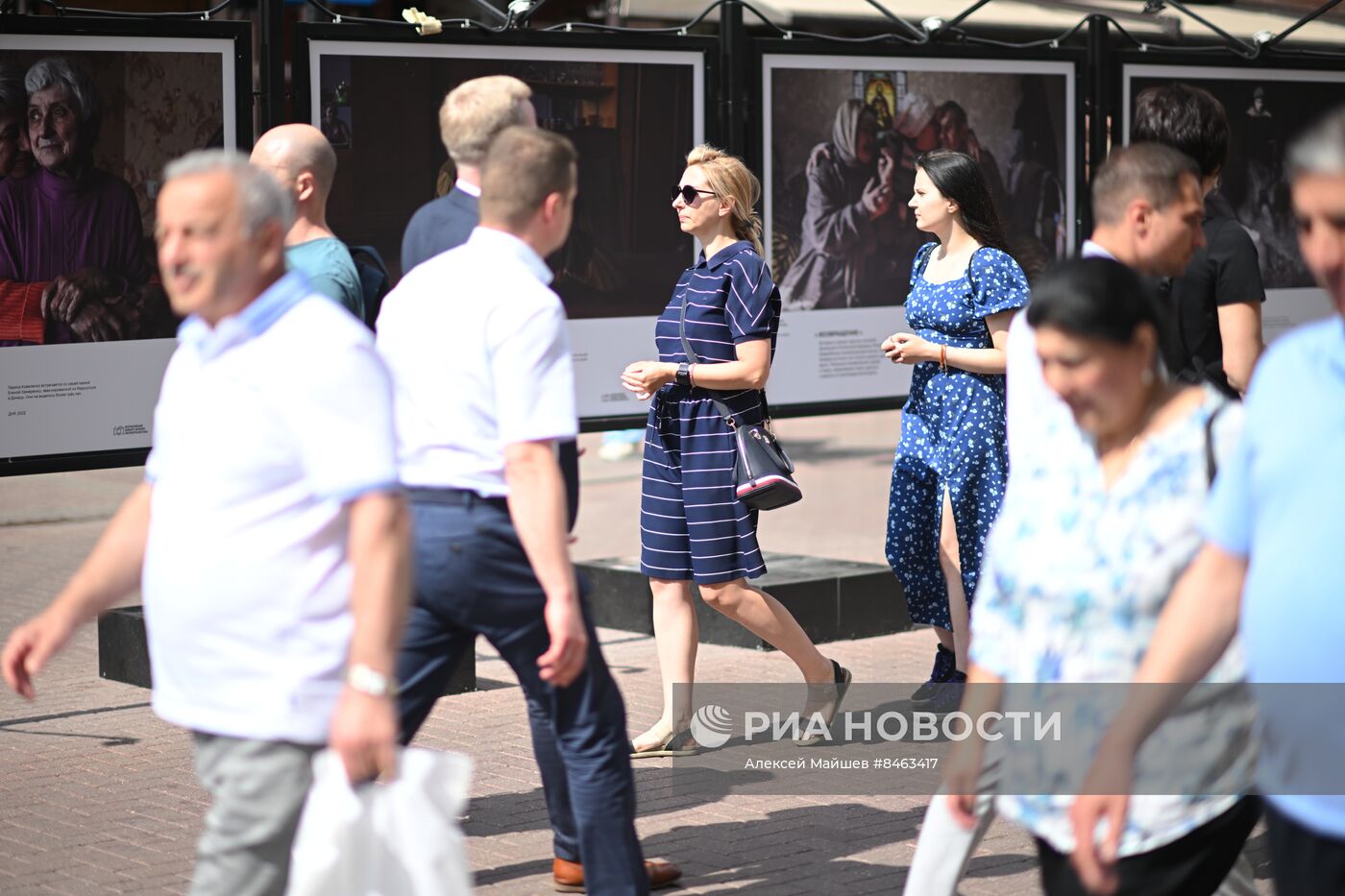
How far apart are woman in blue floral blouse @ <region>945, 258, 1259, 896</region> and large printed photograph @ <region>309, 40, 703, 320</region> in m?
4.28

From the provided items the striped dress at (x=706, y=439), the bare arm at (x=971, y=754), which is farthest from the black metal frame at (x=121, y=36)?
the bare arm at (x=971, y=754)

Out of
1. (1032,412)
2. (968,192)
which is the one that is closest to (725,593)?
(968,192)

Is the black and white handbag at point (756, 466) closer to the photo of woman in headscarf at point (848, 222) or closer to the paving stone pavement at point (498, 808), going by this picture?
the paving stone pavement at point (498, 808)

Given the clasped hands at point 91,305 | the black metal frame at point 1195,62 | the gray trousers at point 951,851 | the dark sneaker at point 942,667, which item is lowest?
the dark sneaker at point 942,667

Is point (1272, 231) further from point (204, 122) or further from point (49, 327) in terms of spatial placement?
point (49, 327)

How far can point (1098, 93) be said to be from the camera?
9031mm

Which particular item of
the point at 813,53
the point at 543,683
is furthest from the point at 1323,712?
the point at 813,53

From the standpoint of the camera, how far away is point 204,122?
6.57m

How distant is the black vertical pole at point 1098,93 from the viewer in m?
8.99

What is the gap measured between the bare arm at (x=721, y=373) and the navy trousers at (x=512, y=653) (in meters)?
2.12

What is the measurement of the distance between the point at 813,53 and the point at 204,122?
281 cm

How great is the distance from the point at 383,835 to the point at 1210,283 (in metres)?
2.97

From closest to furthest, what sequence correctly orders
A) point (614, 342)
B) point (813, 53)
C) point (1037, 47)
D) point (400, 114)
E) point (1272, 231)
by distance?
1. point (400, 114)
2. point (614, 342)
3. point (813, 53)
4. point (1037, 47)
5. point (1272, 231)

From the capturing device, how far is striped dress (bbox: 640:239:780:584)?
6141 millimetres
